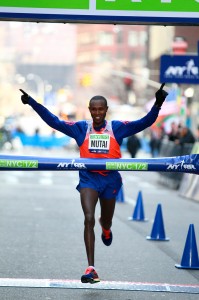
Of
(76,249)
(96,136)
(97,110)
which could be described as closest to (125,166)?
(96,136)

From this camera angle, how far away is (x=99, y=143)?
31.6 feet

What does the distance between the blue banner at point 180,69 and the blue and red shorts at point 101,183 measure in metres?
12.8

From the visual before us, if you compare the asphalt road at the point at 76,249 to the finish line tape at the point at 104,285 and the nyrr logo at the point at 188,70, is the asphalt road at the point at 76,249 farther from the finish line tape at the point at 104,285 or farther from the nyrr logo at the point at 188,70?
the nyrr logo at the point at 188,70

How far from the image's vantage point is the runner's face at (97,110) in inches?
378

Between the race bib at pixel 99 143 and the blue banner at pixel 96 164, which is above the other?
the race bib at pixel 99 143

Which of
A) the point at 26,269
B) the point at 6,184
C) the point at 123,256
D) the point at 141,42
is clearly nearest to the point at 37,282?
the point at 26,269

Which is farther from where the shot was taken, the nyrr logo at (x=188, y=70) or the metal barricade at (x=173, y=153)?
the metal barricade at (x=173, y=153)

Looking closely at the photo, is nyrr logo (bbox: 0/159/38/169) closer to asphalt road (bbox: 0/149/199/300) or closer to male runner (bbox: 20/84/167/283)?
male runner (bbox: 20/84/167/283)

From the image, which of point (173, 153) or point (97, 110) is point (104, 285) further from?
point (173, 153)

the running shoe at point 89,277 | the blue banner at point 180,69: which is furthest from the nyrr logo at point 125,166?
the blue banner at point 180,69

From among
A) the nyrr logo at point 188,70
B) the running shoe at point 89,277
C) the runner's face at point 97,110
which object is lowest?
the running shoe at point 89,277

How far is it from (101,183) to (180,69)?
43.6 ft

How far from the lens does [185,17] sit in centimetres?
1115

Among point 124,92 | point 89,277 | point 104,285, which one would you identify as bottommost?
point 104,285
